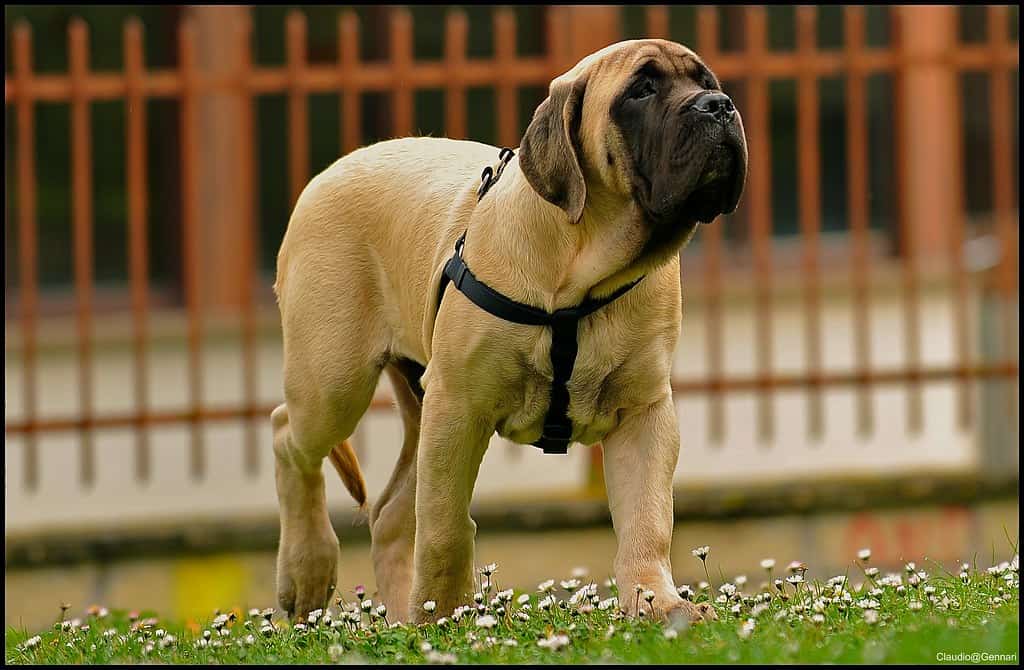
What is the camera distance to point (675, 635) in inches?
164

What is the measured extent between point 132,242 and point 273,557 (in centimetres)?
183

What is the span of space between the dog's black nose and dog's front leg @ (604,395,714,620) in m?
0.91

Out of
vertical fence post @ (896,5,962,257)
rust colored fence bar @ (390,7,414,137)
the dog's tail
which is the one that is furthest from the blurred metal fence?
the dog's tail

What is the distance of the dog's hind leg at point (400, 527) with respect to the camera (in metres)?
5.80

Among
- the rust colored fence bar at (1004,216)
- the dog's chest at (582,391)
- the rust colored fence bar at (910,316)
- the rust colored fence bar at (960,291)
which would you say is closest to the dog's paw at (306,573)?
the dog's chest at (582,391)

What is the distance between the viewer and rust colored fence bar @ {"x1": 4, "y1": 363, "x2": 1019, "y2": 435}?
870 centimetres

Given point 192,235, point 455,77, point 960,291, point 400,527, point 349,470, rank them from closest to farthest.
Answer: point 400,527, point 349,470, point 455,77, point 192,235, point 960,291

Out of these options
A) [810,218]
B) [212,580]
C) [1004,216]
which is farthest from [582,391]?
[1004,216]

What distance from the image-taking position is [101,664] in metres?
4.51

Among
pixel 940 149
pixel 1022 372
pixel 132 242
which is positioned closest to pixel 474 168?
pixel 132 242

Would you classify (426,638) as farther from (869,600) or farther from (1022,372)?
(1022,372)

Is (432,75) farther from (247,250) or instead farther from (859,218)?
(859,218)

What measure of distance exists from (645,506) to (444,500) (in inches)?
23.4

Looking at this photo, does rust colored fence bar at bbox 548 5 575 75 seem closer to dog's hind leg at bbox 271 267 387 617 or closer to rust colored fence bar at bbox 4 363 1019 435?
rust colored fence bar at bbox 4 363 1019 435
